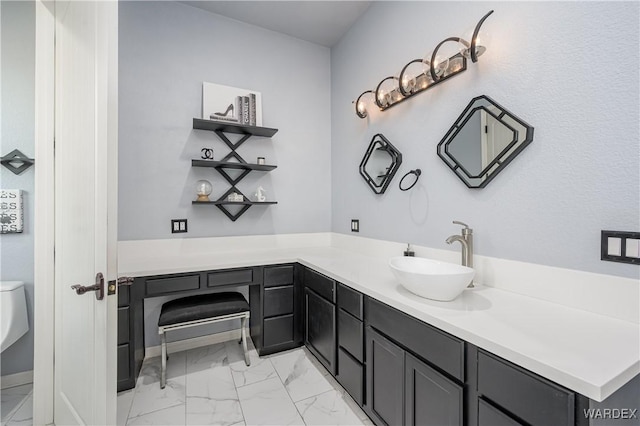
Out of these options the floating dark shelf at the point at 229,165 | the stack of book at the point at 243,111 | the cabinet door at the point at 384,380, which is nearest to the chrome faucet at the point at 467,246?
the cabinet door at the point at 384,380

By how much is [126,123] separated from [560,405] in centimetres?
293

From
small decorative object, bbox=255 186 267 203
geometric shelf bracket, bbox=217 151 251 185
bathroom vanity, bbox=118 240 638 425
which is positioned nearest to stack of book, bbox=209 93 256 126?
geometric shelf bracket, bbox=217 151 251 185

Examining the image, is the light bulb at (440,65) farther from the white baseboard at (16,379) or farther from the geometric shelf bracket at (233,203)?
A: the white baseboard at (16,379)

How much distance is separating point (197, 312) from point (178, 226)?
0.83 m

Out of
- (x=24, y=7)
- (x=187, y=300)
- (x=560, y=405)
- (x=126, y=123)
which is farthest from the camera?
(x=126, y=123)

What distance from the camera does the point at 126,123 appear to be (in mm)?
2174

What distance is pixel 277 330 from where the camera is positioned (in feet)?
7.18

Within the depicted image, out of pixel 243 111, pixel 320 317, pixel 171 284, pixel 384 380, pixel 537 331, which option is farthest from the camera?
pixel 243 111

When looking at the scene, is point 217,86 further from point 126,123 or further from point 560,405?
point 560,405

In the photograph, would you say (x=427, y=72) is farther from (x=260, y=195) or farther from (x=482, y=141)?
(x=260, y=195)

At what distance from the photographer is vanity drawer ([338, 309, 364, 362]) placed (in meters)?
1.54

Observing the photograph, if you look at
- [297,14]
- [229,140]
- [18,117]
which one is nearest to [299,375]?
[229,140]

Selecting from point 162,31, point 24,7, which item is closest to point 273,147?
point 162,31

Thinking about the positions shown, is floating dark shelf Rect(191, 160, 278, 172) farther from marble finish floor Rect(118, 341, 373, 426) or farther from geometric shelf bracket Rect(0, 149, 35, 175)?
marble finish floor Rect(118, 341, 373, 426)
